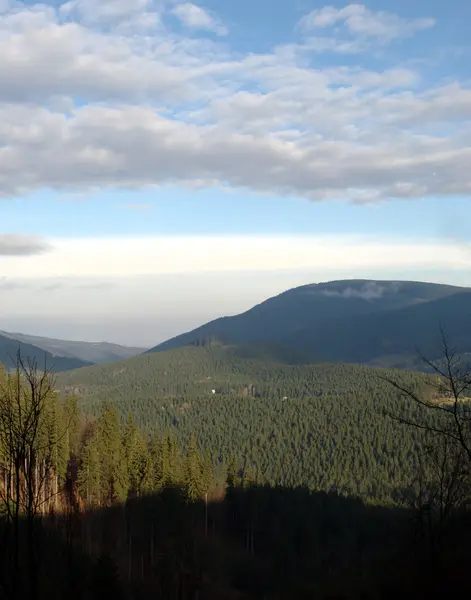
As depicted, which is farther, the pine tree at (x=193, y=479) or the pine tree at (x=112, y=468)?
the pine tree at (x=193, y=479)

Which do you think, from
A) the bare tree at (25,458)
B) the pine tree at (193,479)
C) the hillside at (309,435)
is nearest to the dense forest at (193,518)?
the bare tree at (25,458)

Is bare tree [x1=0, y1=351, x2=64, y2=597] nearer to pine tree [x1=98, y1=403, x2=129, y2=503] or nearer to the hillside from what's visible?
pine tree [x1=98, y1=403, x2=129, y2=503]

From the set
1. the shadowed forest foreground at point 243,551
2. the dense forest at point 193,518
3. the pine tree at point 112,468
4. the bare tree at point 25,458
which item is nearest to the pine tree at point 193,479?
the dense forest at point 193,518

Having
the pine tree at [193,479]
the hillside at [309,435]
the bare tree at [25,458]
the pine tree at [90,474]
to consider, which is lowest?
the hillside at [309,435]

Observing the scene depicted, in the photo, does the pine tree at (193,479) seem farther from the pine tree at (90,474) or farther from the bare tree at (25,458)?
the bare tree at (25,458)

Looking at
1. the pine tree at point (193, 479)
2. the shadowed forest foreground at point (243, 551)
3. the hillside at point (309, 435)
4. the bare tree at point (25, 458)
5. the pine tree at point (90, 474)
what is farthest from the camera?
the hillside at point (309, 435)

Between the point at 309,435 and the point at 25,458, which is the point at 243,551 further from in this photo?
the point at 309,435

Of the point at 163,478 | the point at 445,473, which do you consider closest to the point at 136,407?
the point at 163,478

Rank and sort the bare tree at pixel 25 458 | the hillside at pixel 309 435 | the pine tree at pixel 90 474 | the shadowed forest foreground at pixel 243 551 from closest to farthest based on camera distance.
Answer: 1. the bare tree at pixel 25 458
2. the shadowed forest foreground at pixel 243 551
3. the pine tree at pixel 90 474
4. the hillside at pixel 309 435

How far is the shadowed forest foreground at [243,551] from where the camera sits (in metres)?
11.6

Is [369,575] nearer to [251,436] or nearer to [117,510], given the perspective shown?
[117,510]

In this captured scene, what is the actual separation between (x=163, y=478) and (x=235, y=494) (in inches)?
528

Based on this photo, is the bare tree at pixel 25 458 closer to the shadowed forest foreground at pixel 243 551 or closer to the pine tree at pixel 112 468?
the shadowed forest foreground at pixel 243 551

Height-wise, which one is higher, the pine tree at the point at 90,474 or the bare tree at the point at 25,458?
the bare tree at the point at 25,458
